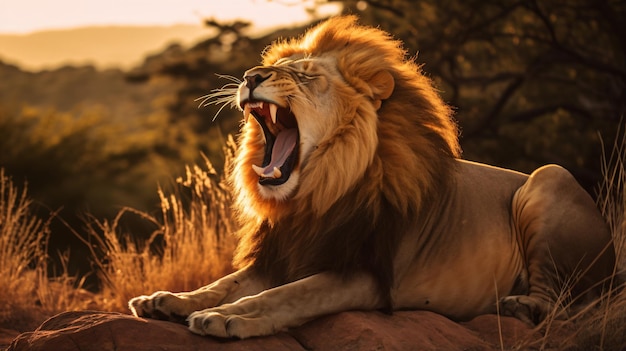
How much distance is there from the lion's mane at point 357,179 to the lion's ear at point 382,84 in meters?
0.03

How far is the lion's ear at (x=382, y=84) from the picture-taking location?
183 inches

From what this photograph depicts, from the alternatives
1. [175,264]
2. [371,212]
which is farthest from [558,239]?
[175,264]

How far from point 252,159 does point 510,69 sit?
28.3 ft

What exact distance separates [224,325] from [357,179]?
983 mm

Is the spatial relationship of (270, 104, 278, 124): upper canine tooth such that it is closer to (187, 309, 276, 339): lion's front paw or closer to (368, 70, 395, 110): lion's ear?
(368, 70, 395, 110): lion's ear

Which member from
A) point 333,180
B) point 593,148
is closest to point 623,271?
point 333,180

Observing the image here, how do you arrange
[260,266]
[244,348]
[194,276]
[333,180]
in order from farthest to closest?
[194,276] < [260,266] < [333,180] < [244,348]

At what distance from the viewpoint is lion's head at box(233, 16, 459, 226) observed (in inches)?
175

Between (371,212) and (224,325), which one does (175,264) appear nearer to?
(371,212)

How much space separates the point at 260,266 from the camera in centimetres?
473

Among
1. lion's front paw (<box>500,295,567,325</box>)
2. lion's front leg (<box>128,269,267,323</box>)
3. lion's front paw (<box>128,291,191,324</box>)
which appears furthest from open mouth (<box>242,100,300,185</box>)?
lion's front paw (<box>500,295,567,325</box>)

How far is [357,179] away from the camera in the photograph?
4.48 m

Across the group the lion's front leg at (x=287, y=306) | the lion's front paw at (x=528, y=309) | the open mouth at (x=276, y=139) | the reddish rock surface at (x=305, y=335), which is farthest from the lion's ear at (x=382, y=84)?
the lion's front paw at (x=528, y=309)

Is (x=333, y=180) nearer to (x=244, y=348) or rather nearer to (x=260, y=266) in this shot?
(x=260, y=266)
